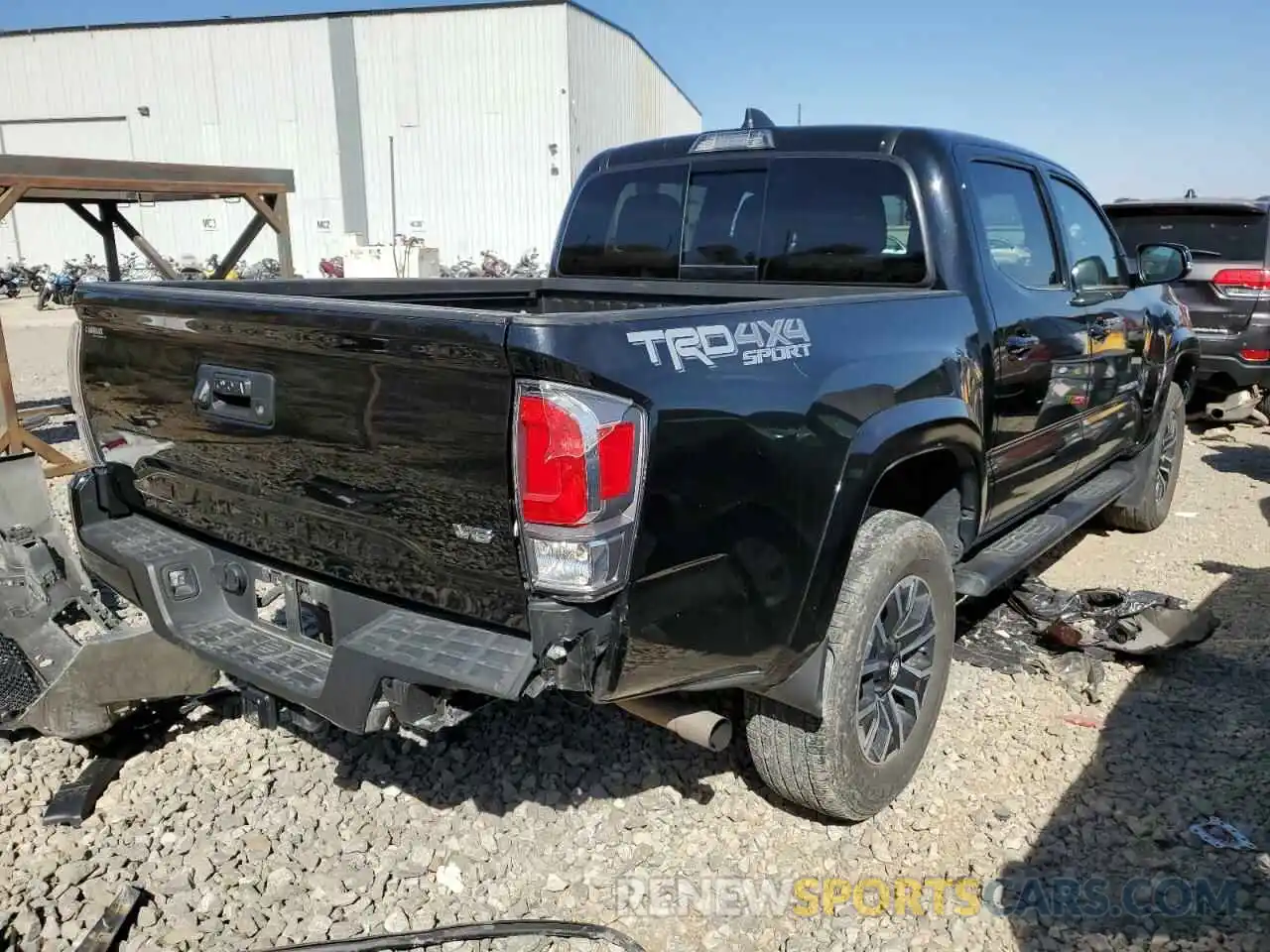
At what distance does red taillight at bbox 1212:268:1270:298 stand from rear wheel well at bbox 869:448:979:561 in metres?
6.23

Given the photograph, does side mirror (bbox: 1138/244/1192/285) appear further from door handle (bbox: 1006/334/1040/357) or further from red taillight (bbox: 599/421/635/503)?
red taillight (bbox: 599/421/635/503)

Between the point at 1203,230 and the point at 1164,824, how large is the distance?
7016 millimetres

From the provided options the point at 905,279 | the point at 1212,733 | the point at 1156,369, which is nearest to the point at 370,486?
the point at 905,279

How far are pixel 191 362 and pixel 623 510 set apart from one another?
1368 mm

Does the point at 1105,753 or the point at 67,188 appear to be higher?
the point at 67,188

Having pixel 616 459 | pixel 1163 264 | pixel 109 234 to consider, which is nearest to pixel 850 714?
pixel 616 459

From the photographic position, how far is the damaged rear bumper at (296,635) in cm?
210

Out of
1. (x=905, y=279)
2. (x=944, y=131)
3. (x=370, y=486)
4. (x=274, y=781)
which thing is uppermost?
(x=944, y=131)

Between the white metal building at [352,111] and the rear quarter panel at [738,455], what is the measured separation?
926 inches

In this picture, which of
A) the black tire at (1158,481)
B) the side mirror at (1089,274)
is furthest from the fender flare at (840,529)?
the black tire at (1158,481)

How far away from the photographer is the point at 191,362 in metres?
2.58

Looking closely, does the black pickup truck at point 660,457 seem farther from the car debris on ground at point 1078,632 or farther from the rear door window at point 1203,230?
the rear door window at point 1203,230

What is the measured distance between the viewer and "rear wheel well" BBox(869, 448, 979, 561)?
3281mm

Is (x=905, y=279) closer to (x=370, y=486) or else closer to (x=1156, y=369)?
(x=370, y=486)
